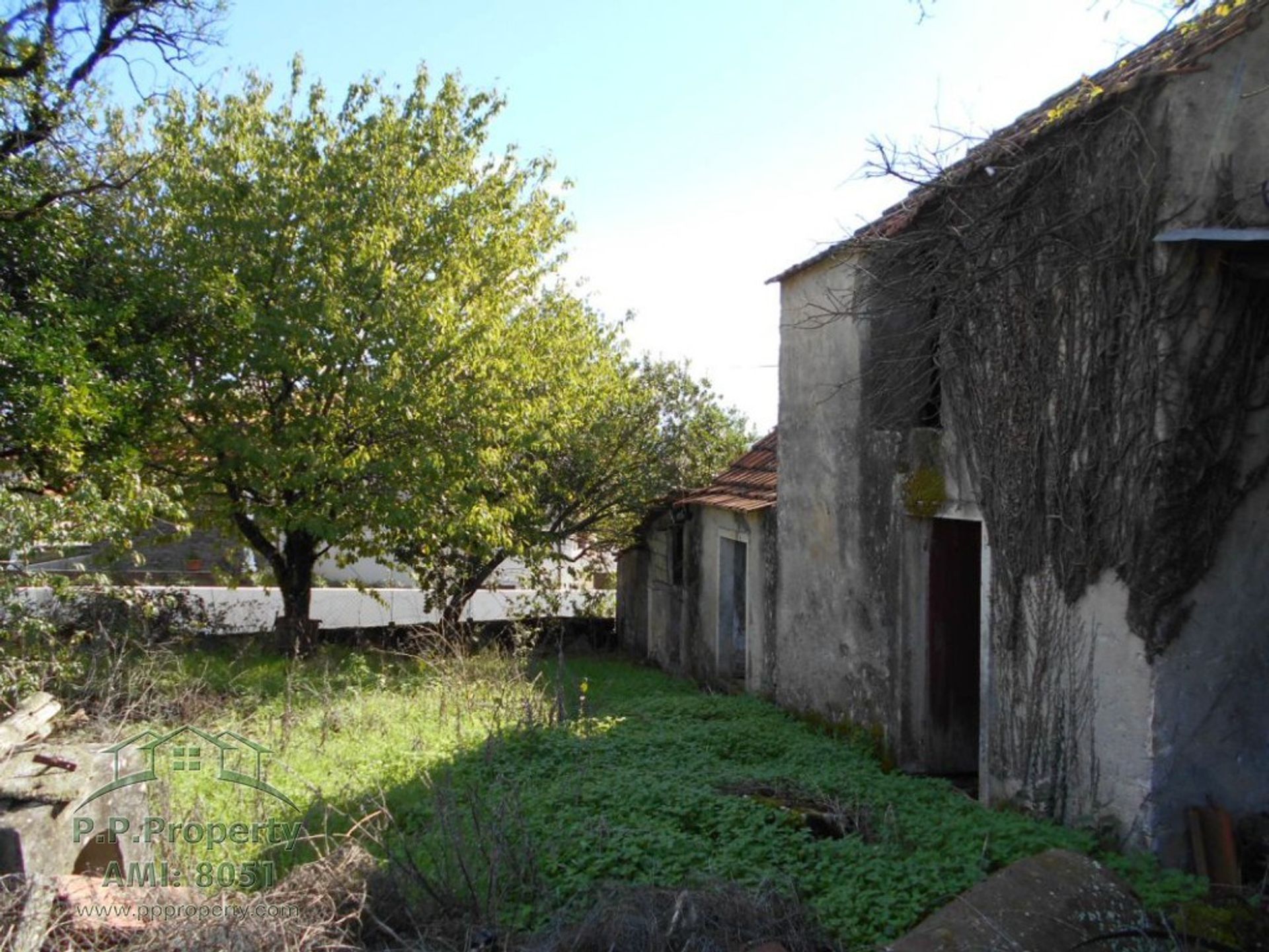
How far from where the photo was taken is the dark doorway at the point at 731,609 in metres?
13.0

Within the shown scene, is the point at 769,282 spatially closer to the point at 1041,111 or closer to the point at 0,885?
the point at 1041,111

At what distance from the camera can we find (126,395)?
393 inches

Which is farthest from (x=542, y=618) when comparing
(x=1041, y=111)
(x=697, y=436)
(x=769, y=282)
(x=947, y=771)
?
(x=1041, y=111)

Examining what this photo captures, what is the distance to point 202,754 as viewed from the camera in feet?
25.1

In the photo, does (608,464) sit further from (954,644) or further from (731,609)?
(954,644)

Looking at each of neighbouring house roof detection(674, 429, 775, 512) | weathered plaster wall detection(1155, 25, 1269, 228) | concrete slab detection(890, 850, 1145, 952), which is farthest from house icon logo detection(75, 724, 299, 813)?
weathered plaster wall detection(1155, 25, 1269, 228)

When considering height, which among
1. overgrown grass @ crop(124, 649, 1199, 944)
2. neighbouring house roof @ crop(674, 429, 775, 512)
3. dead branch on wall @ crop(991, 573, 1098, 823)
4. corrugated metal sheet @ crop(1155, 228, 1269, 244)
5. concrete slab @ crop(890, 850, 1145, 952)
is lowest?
overgrown grass @ crop(124, 649, 1199, 944)

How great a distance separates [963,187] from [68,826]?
21.5 feet

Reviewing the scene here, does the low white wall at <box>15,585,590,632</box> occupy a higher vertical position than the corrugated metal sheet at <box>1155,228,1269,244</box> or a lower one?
lower

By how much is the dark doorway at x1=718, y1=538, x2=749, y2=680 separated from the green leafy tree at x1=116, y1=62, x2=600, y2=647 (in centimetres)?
314

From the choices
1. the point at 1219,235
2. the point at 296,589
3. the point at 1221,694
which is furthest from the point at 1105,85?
the point at 296,589

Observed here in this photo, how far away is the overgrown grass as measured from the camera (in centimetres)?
499

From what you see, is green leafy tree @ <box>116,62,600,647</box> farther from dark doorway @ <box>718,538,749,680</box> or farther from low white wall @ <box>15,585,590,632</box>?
low white wall @ <box>15,585,590,632</box>

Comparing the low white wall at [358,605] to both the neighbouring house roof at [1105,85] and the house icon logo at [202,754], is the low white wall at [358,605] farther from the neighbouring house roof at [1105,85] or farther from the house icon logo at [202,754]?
the neighbouring house roof at [1105,85]
